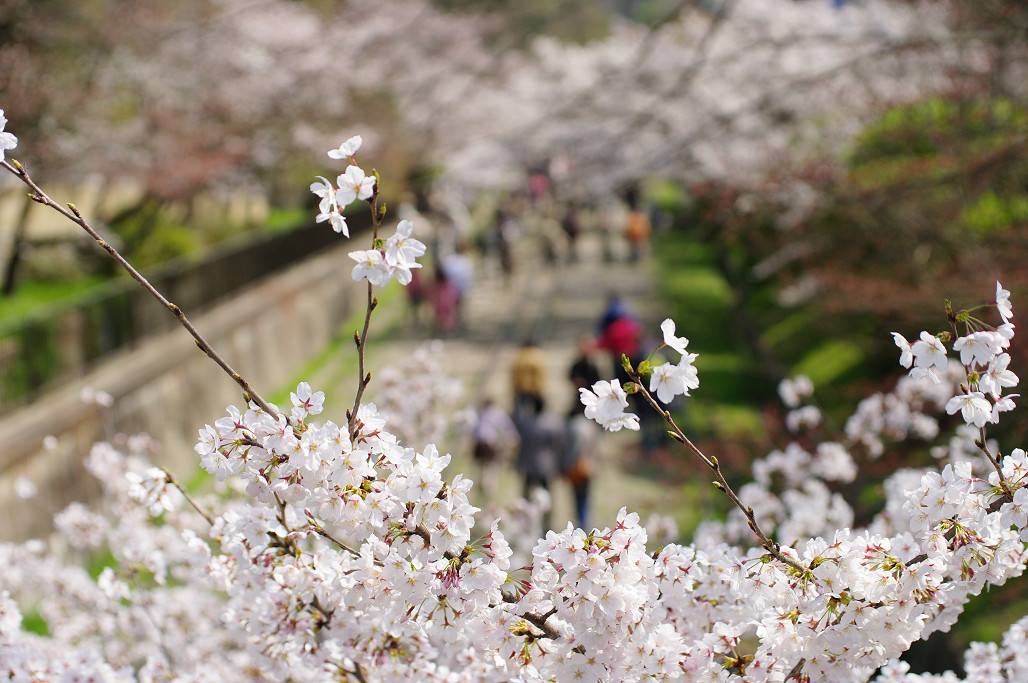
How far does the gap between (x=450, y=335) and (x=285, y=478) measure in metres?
14.7

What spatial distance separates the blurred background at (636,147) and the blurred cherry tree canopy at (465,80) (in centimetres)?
7

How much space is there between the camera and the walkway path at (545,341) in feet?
34.7

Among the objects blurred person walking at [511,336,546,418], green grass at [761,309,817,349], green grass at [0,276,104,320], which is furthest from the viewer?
green grass at [0,276,104,320]

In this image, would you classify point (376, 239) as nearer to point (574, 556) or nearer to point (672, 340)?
point (672, 340)

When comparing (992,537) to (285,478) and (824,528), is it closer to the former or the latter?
(285,478)

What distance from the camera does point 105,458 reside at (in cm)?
479

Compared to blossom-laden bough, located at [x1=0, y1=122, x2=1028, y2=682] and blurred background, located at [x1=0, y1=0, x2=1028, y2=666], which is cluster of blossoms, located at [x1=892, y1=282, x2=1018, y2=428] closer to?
blossom-laden bough, located at [x1=0, y1=122, x2=1028, y2=682]

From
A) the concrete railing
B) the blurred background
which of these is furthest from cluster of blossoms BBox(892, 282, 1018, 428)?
the blurred background

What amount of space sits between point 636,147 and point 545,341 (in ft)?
16.9

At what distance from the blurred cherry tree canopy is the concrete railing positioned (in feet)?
10.6

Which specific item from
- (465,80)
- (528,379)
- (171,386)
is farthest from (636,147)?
(171,386)

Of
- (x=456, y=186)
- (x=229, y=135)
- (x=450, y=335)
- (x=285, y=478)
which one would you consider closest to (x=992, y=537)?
(x=285, y=478)

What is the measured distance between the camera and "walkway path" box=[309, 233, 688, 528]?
1057 cm

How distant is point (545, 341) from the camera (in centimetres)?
1683
